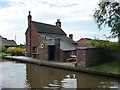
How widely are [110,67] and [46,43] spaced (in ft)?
43.6

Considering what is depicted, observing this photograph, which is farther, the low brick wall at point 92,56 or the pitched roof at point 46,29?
the pitched roof at point 46,29

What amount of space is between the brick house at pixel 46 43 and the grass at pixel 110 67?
9363 mm

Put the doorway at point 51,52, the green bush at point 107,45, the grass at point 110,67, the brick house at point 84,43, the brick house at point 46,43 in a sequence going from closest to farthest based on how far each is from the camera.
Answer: the grass at point 110,67 → the green bush at point 107,45 → the brick house at point 46,43 → the doorway at point 51,52 → the brick house at point 84,43

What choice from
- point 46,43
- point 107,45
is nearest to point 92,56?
point 107,45

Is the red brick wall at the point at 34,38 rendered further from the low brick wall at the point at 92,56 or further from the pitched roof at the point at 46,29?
the low brick wall at the point at 92,56

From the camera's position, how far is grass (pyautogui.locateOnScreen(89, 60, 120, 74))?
23.8m

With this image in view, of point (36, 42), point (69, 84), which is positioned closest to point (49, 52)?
point (36, 42)

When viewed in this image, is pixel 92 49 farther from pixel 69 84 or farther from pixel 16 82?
pixel 69 84

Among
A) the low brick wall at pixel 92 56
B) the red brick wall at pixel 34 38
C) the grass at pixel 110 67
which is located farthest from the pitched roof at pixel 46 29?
the grass at pixel 110 67

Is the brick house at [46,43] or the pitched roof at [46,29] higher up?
the pitched roof at [46,29]

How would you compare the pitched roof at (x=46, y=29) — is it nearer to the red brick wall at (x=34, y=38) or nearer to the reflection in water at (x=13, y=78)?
the red brick wall at (x=34, y=38)

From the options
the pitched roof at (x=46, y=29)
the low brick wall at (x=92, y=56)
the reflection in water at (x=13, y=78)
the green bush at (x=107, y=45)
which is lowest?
the reflection in water at (x=13, y=78)

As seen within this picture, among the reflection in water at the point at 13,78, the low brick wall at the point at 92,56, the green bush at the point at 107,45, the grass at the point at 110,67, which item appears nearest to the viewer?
the reflection in water at the point at 13,78

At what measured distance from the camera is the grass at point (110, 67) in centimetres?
2379
